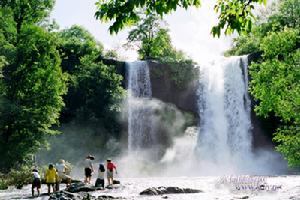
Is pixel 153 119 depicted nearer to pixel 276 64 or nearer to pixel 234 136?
pixel 234 136

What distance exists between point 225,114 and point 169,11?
41016 millimetres

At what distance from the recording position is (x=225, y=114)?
46.4 m

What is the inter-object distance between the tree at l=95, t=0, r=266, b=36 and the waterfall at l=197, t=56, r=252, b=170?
3849 cm

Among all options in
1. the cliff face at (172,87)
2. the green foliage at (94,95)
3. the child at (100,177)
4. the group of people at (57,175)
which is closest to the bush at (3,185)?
the group of people at (57,175)

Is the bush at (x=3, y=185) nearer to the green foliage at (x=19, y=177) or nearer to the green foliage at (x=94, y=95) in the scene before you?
the green foliage at (x=19, y=177)

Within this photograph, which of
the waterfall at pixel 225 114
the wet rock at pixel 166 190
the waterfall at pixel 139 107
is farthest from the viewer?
the waterfall at pixel 139 107

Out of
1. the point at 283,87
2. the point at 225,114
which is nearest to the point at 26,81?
the point at 283,87

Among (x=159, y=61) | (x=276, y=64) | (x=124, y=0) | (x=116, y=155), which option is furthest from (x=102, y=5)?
(x=159, y=61)

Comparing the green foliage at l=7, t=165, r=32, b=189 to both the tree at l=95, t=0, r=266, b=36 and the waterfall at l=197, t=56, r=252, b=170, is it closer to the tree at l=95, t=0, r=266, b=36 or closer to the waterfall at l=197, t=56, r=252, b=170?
the waterfall at l=197, t=56, r=252, b=170

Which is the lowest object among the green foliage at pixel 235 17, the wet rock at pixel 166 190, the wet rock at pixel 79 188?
the wet rock at pixel 166 190

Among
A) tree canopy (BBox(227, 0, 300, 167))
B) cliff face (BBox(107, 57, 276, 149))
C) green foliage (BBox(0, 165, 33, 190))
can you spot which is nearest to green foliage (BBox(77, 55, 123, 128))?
cliff face (BBox(107, 57, 276, 149))

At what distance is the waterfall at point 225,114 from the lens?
44.7 meters

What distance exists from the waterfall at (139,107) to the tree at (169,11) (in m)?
40.4

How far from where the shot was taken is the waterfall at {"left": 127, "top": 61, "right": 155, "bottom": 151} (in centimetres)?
4697
